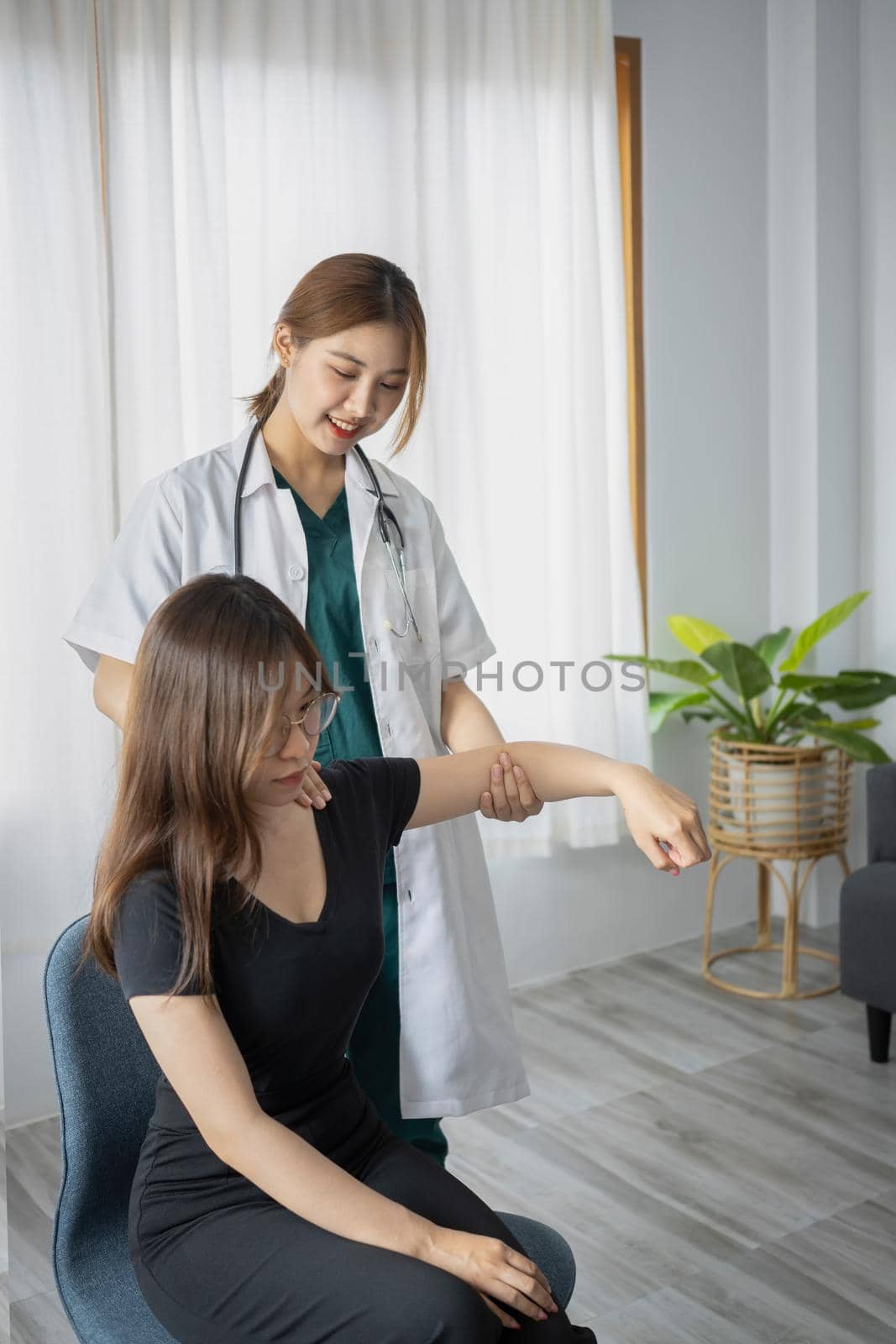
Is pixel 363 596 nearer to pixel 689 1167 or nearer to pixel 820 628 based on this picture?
pixel 689 1167

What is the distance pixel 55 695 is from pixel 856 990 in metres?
1.84

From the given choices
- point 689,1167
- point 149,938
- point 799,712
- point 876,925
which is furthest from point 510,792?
point 799,712

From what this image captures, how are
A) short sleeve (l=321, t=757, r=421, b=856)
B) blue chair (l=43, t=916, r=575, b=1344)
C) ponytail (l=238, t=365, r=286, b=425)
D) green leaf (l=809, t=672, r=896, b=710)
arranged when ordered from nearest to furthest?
blue chair (l=43, t=916, r=575, b=1344) < short sleeve (l=321, t=757, r=421, b=856) < ponytail (l=238, t=365, r=286, b=425) < green leaf (l=809, t=672, r=896, b=710)

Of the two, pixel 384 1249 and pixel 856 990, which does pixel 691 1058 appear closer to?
pixel 856 990

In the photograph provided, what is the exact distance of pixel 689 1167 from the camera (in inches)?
97.5

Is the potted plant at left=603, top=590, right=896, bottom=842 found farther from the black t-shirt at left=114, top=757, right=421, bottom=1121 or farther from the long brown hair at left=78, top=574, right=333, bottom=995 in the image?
the long brown hair at left=78, top=574, right=333, bottom=995

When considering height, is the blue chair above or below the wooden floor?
above

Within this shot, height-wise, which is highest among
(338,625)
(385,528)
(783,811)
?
(385,528)

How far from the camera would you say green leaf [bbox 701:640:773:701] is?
10.3 ft

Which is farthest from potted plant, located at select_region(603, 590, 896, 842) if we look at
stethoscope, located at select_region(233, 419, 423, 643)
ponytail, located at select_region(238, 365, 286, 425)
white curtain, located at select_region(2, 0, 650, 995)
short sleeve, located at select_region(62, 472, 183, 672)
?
short sleeve, located at select_region(62, 472, 183, 672)

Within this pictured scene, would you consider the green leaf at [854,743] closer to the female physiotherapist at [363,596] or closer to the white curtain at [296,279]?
the white curtain at [296,279]

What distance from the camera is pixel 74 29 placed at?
8.32 ft

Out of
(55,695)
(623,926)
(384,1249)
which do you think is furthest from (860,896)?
(384,1249)

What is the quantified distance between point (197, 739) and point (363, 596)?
0.59 m
